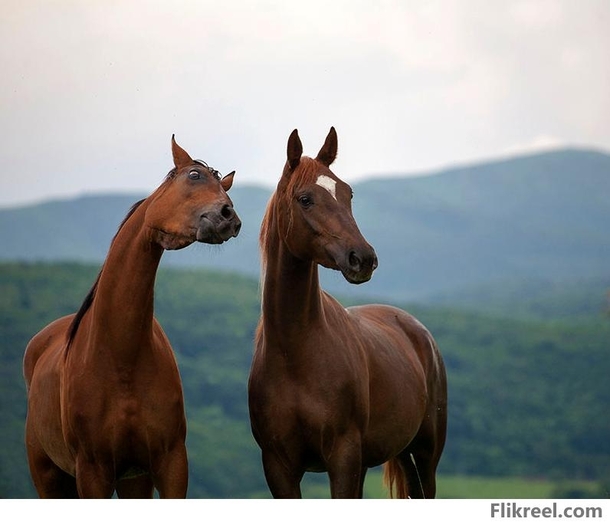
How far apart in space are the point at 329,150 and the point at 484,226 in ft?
183

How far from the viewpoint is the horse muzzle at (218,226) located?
470cm

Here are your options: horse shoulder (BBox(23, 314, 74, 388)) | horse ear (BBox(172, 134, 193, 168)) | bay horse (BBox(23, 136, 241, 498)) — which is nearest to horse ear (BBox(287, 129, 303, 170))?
bay horse (BBox(23, 136, 241, 498))

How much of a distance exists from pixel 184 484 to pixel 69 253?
143ft

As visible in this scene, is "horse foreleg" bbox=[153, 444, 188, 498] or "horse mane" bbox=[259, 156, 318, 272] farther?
"horse mane" bbox=[259, 156, 318, 272]

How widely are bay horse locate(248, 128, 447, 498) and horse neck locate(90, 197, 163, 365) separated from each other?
0.66 m

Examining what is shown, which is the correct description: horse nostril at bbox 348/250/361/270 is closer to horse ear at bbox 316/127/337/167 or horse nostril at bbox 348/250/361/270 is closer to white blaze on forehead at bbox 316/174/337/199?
white blaze on forehead at bbox 316/174/337/199

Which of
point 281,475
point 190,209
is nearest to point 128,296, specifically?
point 190,209

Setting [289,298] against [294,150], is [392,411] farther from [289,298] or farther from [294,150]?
[294,150]

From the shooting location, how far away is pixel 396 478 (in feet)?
22.6

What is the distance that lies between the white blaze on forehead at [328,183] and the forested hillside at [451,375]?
2493 centimetres

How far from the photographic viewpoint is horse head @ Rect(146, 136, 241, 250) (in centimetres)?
472

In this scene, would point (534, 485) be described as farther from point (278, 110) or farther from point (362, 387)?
point (362, 387)

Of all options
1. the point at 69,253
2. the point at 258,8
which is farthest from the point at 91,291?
the point at 69,253

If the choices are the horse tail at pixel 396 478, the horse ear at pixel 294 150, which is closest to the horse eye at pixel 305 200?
the horse ear at pixel 294 150
